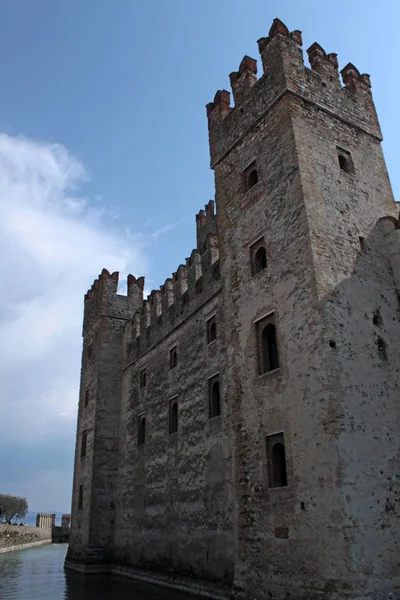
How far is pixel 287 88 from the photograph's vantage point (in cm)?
1160

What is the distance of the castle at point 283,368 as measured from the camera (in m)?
8.59

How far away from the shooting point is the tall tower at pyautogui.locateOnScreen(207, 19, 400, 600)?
27.6ft

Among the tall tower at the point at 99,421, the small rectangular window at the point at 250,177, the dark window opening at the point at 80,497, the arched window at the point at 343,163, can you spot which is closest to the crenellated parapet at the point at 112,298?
the tall tower at the point at 99,421

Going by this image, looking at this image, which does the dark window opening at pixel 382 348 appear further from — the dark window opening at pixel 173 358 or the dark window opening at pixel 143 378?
the dark window opening at pixel 143 378

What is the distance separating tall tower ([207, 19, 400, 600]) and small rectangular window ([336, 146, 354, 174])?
3 cm

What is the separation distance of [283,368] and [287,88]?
641 centimetres

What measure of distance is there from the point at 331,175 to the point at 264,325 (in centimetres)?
367

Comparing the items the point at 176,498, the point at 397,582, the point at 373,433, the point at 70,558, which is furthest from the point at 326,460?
the point at 70,558

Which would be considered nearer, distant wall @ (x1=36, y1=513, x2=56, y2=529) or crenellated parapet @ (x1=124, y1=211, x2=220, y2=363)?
crenellated parapet @ (x1=124, y1=211, x2=220, y2=363)

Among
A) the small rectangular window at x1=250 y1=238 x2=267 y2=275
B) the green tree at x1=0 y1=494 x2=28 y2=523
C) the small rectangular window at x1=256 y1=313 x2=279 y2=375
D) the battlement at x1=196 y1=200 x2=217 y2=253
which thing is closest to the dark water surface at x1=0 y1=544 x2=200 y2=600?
the small rectangular window at x1=256 y1=313 x2=279 y2=375

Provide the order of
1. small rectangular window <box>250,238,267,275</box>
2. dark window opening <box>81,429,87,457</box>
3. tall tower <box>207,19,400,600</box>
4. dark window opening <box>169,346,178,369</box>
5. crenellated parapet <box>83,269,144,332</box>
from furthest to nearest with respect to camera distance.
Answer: crenellated parapet <box>83,269,144,332</box>, dark window opening <box>81,429,87,457</box>, dark window opening <box>169,346,178,369</box>, small rectangular window <box>250,238,267,275</box>, tall tower <box>207,19,400,600</box>

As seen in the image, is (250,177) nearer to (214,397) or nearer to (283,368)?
(283,368)

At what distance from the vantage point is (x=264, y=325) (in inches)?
433

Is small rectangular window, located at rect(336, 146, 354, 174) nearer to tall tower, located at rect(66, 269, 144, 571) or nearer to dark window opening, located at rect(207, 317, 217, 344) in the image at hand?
dark window opening, located at rect(207, 317, 217, 344)
